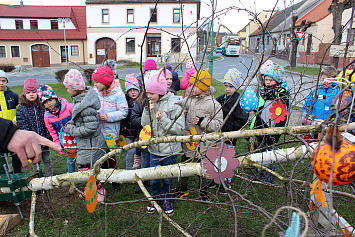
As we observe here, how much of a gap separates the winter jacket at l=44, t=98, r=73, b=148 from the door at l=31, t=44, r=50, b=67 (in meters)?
27.5

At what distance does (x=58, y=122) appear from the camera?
3109 millimetres

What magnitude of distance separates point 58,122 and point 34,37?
27952 mm

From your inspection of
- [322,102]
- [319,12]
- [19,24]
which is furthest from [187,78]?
[19,24]

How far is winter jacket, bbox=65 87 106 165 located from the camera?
9.06 feet

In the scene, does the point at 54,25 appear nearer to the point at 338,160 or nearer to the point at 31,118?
the point at 31,118

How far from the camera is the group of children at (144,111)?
8.64 ft

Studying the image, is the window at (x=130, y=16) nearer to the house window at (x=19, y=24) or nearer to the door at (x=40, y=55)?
the door at (x=40, y=55)

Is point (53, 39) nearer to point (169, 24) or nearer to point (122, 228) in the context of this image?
point (169, 24)

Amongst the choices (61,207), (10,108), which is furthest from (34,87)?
(61,207)

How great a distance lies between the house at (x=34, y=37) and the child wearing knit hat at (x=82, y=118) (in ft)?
83.0

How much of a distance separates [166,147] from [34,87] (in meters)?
1.99

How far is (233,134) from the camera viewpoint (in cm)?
157

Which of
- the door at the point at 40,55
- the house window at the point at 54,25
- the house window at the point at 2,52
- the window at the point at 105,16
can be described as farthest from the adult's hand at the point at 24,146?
the house window at the point at 2,52

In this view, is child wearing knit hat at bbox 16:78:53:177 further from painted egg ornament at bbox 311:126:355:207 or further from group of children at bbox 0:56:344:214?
painted egg ornament at bbox 311:126:355:207
